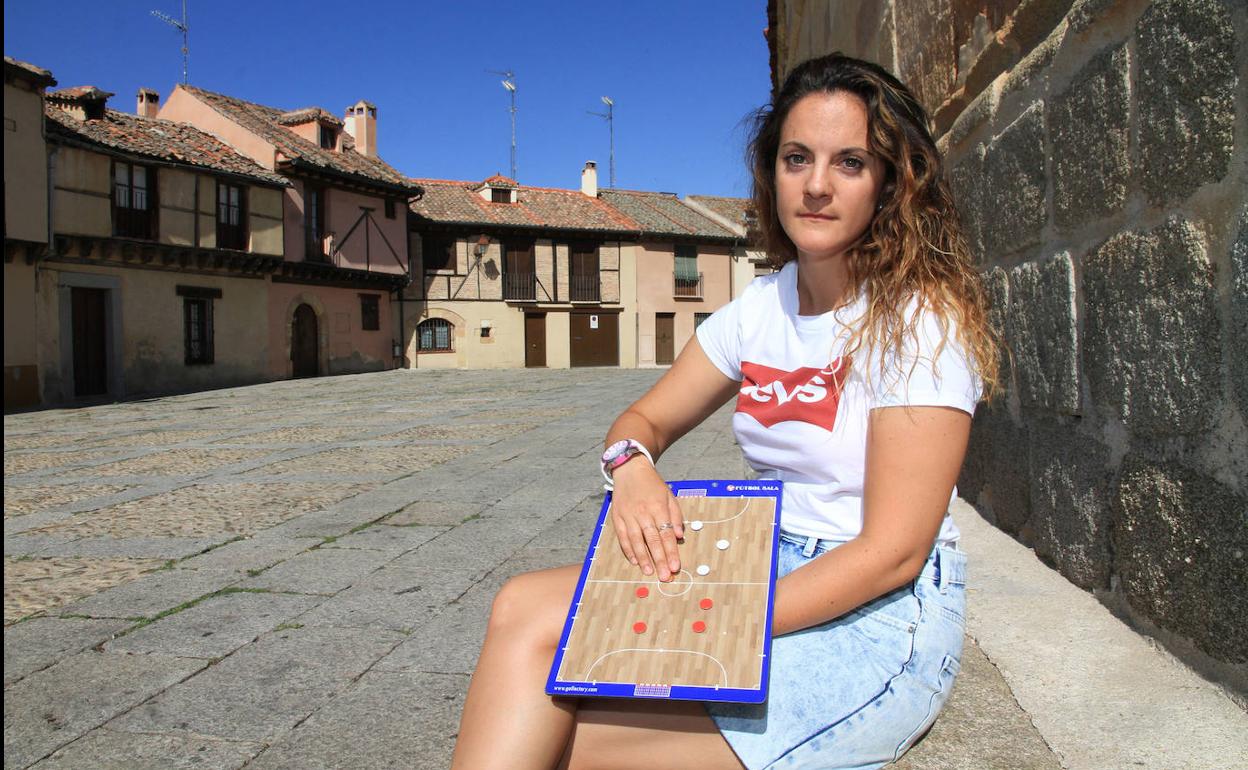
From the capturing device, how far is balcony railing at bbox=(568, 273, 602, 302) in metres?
30.8

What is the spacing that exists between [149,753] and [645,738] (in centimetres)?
115

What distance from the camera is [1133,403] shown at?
1788 mm

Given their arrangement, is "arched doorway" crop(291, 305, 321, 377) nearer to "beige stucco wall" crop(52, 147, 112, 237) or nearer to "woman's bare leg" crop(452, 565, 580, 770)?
"beige stucco wall" crop(52, 147, 112, 237)

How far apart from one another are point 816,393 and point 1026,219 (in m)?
1.23

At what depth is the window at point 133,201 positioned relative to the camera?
17.6 metres

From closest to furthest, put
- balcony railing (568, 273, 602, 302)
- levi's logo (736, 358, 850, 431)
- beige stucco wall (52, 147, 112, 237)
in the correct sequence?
levi's logo (736, 358, 850, 431), beige stucco wall (52, 147, 112, 237), balcony railing (568, 273, 602, 302)

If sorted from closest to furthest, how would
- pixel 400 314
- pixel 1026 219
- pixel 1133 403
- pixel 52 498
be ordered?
pixel 1133 403 → pixel 1026 219 → pixel 52 498 → pixel 400 314

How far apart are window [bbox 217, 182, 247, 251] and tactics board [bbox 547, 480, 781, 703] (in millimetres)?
21293

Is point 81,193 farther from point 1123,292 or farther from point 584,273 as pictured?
point 1123,292

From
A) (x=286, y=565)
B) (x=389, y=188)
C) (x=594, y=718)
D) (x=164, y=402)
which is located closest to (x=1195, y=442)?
(x=594, y=718)

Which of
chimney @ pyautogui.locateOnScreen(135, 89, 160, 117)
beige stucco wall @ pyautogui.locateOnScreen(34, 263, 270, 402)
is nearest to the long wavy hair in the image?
beige stucco wall @ pyautogui.locateOnScreen(34, 263, 270, 402)

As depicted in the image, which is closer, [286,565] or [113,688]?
[113,688]

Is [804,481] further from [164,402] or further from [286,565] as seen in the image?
[164,402]

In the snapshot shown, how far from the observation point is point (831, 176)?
1524 mm
